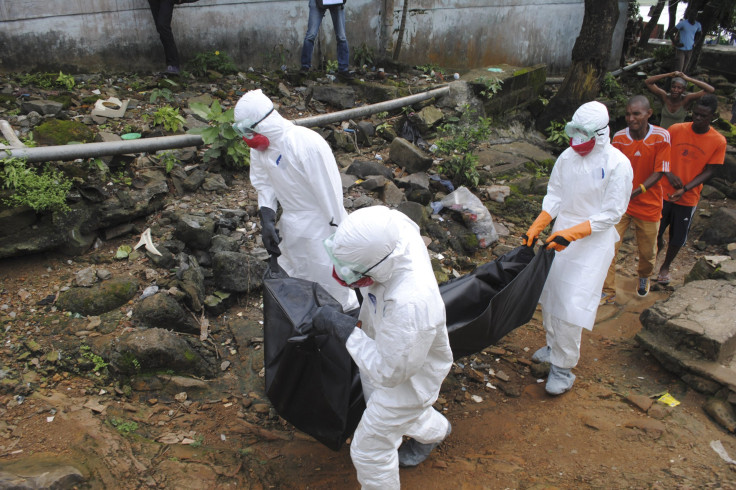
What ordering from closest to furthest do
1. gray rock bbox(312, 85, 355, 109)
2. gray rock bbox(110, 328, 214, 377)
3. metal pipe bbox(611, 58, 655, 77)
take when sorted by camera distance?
1. gray rock bbox(110, 328, 214, 377)
2. gray rock bbox(312, 85, 355, 109)
3. metal pipe bbox(611, 58, 655, 77)

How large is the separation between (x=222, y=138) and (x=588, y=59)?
6179 mm

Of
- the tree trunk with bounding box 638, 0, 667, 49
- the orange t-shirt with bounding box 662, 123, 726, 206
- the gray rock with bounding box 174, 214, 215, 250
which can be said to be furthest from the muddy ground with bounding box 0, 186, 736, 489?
the tree trunk with bounding box 638, 0, 667, 49

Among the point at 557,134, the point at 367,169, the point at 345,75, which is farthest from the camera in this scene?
the point at 557,134

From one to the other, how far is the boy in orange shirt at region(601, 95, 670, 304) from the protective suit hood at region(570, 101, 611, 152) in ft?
3.46

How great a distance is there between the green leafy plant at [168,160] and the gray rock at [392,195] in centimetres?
217

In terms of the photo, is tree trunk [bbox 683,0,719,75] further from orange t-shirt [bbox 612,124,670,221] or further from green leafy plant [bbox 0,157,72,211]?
green leafy plant [bbox 0,157,72,211]

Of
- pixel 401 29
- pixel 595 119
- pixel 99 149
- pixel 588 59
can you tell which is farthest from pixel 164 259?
pixel 588 59

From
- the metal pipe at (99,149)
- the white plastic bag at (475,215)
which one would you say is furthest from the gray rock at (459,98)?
the metal pipe at (99,149)

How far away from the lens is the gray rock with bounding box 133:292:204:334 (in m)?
3.74

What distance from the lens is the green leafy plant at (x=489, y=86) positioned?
8.23 meters

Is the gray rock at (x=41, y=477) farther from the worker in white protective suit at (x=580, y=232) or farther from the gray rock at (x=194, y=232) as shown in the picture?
the worker in white protective suit at (x=580, y=232)

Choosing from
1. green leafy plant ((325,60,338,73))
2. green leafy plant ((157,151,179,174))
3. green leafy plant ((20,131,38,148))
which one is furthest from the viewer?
green leafy plant ((325,60,338,73))

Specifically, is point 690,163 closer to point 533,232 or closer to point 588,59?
point 533,232

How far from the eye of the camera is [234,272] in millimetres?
4211
